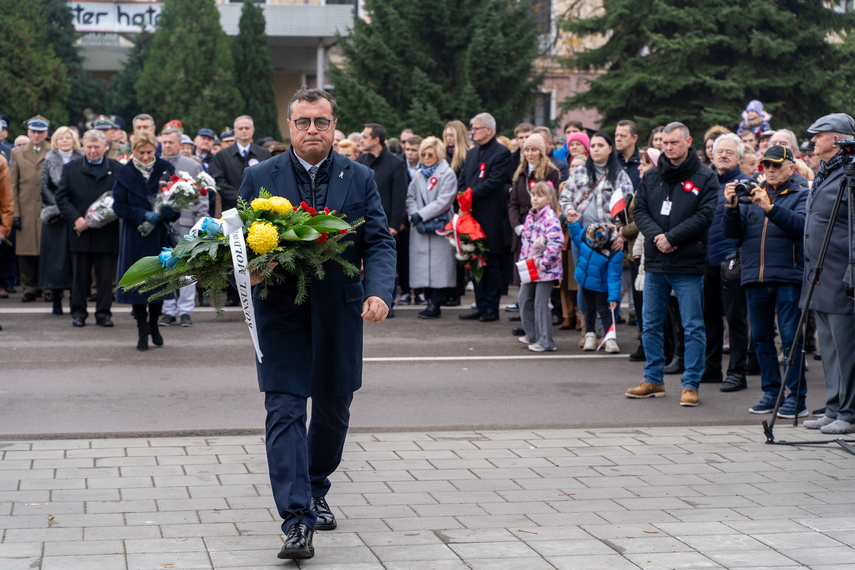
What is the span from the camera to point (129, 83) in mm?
31406

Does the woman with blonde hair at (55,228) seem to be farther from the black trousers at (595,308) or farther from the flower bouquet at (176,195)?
the black trousers at (595,308)

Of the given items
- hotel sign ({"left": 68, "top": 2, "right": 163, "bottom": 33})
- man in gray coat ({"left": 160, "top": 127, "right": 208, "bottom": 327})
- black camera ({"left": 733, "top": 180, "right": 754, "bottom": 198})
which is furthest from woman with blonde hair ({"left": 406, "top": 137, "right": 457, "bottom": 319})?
hotel sign ({"left": 68, "top": 2, "right": 163, "bottom": 33})

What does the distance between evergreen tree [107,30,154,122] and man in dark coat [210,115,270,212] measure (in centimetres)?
1754

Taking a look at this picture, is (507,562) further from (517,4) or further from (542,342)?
(517,4)

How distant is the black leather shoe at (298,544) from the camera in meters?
4.69

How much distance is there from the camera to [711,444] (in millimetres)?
7387

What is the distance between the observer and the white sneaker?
11516mm

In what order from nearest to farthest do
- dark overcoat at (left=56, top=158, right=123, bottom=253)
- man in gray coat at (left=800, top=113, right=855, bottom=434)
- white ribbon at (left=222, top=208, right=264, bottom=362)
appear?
white ribbon at (left=222, top=208, right=264, bottom=362) → man in gray coat at (left=800, top=113, right=855, bottom=434) → dark overcoat at (left=56, top=158, right=123, bottom=253)

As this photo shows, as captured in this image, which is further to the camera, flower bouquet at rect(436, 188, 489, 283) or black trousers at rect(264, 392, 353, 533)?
flower bouquet at rect(436, 188, 489, 283)

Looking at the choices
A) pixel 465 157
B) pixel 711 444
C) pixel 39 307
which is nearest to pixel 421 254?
pixel 465 157

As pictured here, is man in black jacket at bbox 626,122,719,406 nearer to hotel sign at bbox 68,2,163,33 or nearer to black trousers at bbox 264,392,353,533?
black trousers at bbox 264,392,353,533

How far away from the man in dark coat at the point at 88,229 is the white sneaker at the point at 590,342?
560cm

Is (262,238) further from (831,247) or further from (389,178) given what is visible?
(389,178)

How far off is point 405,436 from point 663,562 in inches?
117
